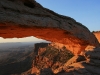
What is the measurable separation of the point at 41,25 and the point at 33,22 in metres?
0.49

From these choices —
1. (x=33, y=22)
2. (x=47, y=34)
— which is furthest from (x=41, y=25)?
(x=47, y=34)

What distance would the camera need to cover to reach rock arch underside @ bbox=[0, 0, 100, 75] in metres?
5.78

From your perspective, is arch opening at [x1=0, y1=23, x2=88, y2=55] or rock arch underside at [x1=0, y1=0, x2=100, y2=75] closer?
rock arch underside at [x1=0, y1=0, x2=100, y2=75]

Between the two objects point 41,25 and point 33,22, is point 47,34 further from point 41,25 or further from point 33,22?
point 33,22

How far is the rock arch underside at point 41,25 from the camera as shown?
A: 5777 millimetres

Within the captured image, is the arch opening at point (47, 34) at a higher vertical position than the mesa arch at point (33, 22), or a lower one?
lower

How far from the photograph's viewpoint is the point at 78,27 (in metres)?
9.07

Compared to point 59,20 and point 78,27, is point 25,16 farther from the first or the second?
point 78,27

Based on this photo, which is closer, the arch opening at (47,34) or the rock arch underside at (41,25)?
the rock arch underside at (41,25)

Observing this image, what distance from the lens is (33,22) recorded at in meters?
6.51

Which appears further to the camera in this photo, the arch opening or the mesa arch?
the arch opening

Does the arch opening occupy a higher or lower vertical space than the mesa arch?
lower

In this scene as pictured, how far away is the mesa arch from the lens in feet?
18.7

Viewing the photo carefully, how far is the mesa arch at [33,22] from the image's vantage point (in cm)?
569
